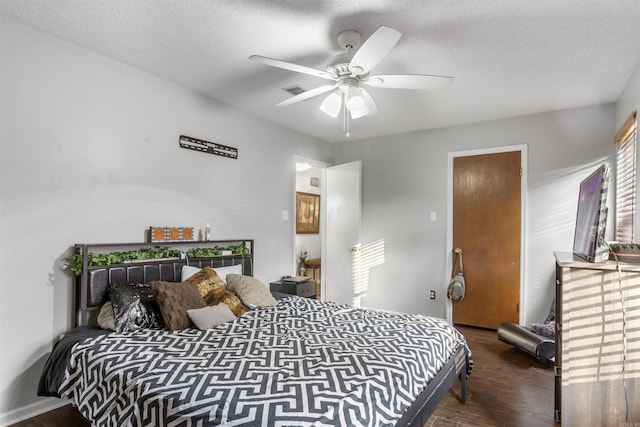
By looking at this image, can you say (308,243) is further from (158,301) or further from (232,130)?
(158,301)

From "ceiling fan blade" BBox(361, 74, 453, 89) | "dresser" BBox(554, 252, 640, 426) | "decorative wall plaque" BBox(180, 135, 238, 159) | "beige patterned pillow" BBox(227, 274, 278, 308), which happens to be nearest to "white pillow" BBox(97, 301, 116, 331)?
"beige patterned pillow" BBox(227, 274, 278, 308)

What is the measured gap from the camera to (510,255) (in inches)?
165

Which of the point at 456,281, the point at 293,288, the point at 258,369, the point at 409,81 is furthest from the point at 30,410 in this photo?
the point at 456,281

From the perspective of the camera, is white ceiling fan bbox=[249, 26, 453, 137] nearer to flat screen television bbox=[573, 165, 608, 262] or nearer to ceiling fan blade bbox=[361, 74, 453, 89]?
ceiling fan blade bbox=[361, 74, 453, 89]

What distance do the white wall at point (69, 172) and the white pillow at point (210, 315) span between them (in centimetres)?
97

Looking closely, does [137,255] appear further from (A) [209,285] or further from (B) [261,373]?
(B) [261,373]

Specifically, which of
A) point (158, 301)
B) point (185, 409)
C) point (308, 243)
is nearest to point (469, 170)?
point (308, 243)

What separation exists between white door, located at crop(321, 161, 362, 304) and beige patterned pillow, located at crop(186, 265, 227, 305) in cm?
256

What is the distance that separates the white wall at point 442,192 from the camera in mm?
3861

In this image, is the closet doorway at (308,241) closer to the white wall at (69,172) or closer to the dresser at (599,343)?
the white wall at (69,172)

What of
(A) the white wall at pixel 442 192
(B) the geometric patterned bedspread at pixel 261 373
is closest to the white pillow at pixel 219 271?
(B) the geometric patterned bedspread at pixel 261 373

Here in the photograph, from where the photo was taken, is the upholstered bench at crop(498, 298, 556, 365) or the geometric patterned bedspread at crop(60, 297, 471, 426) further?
the upholstered bench at crop(498, 298, 556, 365)

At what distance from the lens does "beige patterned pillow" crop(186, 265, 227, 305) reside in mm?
2777

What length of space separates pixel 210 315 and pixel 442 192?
3.42 m
